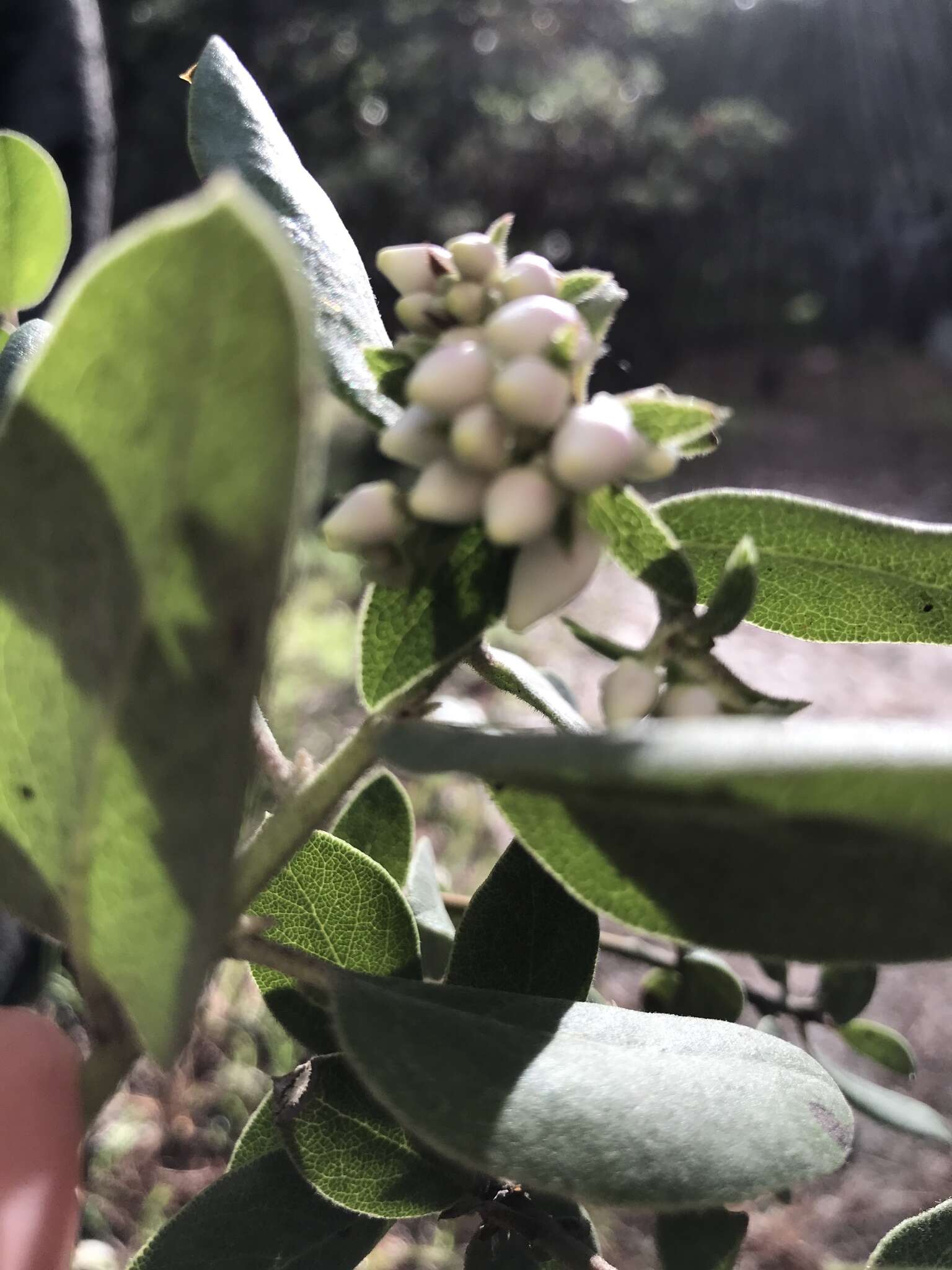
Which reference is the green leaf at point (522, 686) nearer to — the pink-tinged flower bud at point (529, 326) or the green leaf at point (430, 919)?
the pink-tinged flower bud at point (529, 326)

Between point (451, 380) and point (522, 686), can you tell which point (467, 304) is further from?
point (522, 686)

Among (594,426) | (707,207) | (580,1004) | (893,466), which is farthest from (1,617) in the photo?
(707,207)

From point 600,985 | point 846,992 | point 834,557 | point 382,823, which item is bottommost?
point 600,985

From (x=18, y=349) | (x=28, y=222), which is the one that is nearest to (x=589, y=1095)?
(x=18, y=349)

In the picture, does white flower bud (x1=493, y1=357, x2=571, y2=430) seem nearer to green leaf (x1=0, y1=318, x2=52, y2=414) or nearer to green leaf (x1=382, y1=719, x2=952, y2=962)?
green leaf (x1=382, y1=719, x2=952, y2=962)

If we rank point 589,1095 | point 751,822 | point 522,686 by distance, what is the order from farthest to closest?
1. point 522,686
2. point 589,1095
3. point 751,822

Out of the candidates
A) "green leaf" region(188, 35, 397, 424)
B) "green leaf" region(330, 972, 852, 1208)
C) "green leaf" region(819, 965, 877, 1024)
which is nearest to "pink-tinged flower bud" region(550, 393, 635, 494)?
"green leaf" region(188, 35, 397, 424)
